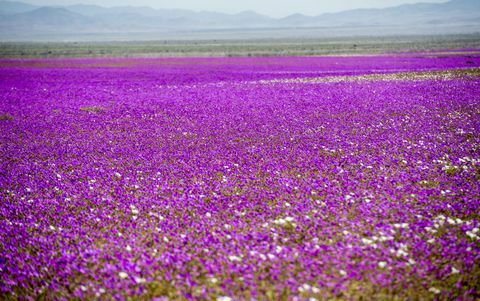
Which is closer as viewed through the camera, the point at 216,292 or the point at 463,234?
the point at 216,292

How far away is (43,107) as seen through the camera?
21234 millimetres

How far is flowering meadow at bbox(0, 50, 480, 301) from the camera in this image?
539cm

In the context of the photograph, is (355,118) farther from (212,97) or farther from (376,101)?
(212,97)

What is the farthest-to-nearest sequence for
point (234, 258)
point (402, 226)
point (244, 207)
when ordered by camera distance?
point (244, 207) → point (402, 226) → point (234, 258)

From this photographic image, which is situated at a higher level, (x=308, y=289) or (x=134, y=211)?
(x=134, y=211)

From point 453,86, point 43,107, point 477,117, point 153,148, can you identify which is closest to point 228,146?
point 153,148

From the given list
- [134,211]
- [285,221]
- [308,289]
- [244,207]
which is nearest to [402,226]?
[285,221]

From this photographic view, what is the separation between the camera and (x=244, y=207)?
25.8 feet

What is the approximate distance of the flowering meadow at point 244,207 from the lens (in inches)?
212

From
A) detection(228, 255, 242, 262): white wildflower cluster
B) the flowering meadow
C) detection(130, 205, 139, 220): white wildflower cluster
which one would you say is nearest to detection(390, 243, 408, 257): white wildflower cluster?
the flowering meadow

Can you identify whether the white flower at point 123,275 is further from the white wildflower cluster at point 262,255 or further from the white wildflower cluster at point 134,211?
the white wildflower cluster at point 134,211

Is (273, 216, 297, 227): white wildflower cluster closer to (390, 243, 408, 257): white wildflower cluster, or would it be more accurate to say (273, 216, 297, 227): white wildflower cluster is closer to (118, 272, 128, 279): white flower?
(390, 243, 408, 257): white wildflower cluster

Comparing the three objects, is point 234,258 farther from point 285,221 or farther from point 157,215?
point 157,215

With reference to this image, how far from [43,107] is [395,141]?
1820cm
